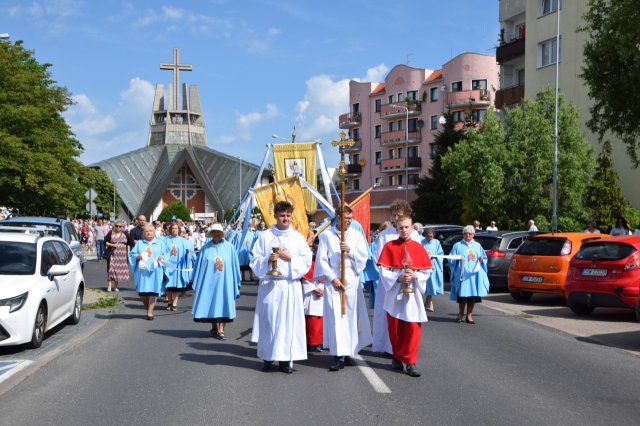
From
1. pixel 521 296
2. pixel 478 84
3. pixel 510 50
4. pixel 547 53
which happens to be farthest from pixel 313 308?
pixel 478 84

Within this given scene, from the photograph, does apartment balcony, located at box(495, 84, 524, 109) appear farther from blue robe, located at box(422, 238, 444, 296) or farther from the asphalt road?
the asphalt road

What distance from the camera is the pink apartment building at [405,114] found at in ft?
216

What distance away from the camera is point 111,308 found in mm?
14914

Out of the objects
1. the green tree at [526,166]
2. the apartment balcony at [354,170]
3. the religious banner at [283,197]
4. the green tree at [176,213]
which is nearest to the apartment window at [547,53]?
the green tree at [526,166]

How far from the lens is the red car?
12.9 meters

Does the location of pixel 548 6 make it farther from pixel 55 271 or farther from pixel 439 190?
pixel 55 271

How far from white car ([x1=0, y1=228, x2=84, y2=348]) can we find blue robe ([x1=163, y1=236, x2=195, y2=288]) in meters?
2.51

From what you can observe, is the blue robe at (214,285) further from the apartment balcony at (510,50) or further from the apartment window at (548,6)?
the apartment balcony at (510,50)

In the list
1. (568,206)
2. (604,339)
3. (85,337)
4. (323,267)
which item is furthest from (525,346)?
(568,206)

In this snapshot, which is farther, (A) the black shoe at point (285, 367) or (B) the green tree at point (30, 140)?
(B) the green tree at point (30, 140)

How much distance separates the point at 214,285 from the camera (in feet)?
34.4

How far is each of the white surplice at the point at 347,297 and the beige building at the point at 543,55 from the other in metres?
26.4

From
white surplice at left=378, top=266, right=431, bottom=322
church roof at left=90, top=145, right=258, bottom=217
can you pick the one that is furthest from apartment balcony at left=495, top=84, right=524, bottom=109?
church roof at left=90, top=145, right=258, bottom=217

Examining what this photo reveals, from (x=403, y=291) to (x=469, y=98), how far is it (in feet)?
193
